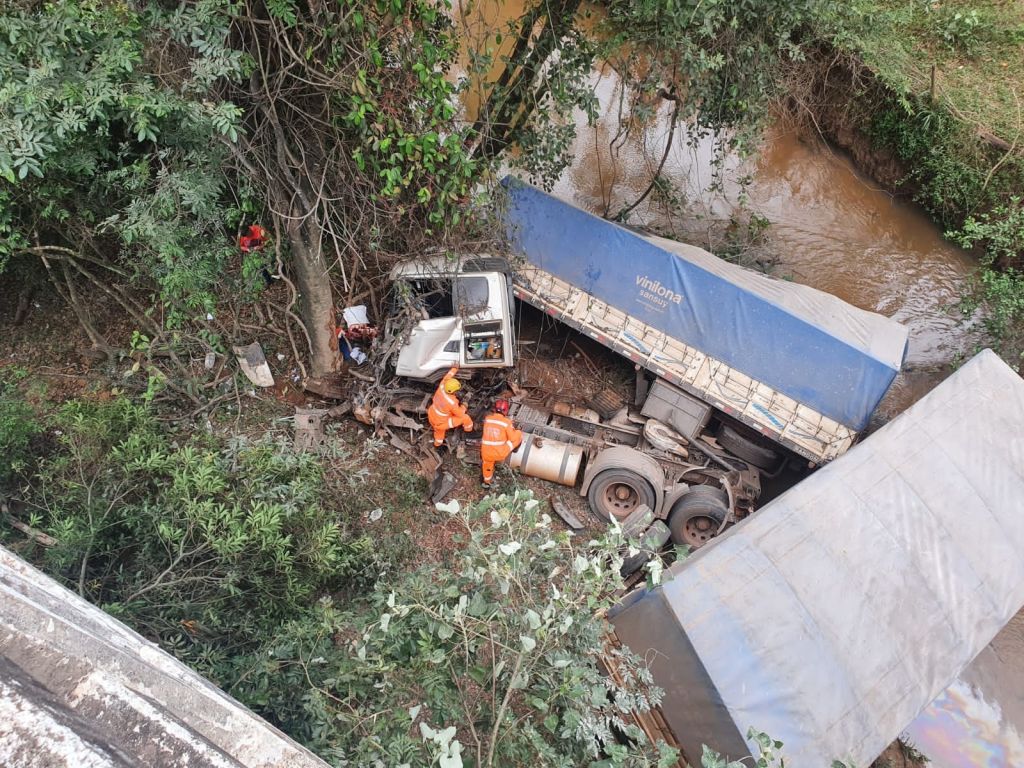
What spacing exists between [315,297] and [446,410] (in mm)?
1980

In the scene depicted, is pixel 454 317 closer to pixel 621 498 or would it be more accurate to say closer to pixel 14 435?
pixel 621 498

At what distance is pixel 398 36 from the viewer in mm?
4789

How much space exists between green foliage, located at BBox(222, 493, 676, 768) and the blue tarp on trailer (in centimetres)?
469

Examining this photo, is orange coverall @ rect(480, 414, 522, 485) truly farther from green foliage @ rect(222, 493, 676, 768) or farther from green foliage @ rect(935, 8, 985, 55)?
green foliage @ rect(935, 8, 985, 55)

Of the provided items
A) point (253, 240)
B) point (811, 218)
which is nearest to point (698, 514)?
point (253, 240)

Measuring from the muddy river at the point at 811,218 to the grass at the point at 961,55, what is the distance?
1782 mm

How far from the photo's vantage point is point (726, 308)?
7.07m

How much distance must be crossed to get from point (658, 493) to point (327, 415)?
4.01 meters

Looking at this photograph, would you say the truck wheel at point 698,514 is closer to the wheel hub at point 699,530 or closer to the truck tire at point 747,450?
the wheel hub at point 699,530

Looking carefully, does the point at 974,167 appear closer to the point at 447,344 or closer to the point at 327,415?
the point at 447,344

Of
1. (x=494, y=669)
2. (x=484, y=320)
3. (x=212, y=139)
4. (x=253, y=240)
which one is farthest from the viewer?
(x=484, y=320)

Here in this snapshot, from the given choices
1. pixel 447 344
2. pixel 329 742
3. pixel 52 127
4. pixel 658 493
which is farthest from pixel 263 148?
pixel 658 493

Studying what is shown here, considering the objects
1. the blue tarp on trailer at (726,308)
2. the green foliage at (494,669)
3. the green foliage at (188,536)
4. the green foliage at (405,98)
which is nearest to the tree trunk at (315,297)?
the green foliage at (405,98)

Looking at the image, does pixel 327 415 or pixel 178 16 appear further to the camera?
pixel 327 415
